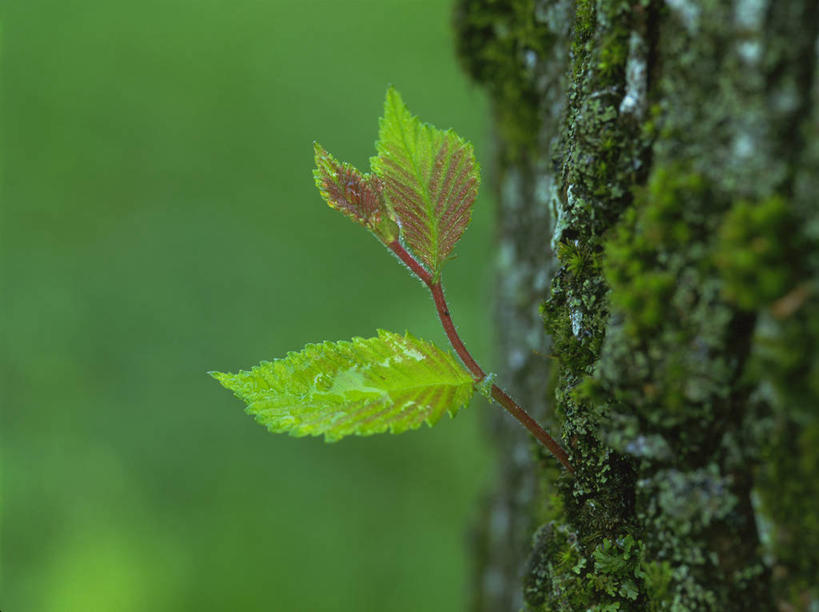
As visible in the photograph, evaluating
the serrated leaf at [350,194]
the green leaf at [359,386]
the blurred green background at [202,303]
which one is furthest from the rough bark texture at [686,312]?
the blurred green background at [202,303]

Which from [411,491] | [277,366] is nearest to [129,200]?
[411,491]

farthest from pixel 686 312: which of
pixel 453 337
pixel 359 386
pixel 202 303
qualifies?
pixel 202 303

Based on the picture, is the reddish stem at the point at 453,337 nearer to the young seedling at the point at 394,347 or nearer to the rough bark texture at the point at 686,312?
the young seedling at the point at 394,347

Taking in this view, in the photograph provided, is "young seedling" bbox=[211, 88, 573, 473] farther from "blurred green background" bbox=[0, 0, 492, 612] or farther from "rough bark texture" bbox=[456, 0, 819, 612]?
"blurred green background" bbox=[0, 0, 492, 612]

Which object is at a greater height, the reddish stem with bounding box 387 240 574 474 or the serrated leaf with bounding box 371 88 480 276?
the serrated leaf with bounding box 371 88 480 276

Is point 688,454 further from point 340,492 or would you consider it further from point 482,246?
point 482,246

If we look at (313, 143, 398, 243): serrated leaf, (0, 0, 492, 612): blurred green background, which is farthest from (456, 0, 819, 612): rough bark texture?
(0, 0, 492, 612): blurred green background
